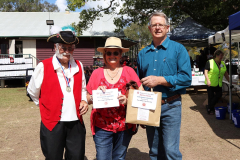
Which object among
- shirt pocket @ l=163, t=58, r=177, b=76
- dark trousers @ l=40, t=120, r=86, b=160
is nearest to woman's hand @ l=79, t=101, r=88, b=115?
dark trousers @ l=40, t=120, r=86, b=160

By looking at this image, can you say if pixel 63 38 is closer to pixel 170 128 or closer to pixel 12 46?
pixel 170 128

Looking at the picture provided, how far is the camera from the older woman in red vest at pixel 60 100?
2502 mm

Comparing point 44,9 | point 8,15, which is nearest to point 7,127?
point 8,15

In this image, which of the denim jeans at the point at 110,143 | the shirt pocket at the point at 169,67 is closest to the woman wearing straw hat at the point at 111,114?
the denim jeans at the point at 110,143

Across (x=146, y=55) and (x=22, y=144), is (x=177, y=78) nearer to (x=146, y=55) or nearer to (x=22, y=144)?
(x=146, y=55)

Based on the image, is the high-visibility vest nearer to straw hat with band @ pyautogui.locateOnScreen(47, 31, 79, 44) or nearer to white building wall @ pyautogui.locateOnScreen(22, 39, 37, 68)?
straw hat with band @ pyautogui.locateOnScreen(47, 31, 79, 44)

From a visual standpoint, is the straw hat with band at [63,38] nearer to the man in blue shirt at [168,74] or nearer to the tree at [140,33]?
the man in blue shirt at [168,74]

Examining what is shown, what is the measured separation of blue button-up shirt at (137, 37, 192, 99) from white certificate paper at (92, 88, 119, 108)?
1.53 feet

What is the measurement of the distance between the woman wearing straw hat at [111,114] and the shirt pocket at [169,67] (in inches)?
14.2

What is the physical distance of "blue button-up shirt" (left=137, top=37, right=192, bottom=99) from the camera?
8.20ft

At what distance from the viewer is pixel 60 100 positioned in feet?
8.27

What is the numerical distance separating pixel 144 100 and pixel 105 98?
0.41m

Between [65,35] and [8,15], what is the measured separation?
22.6 m

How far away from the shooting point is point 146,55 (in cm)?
273
